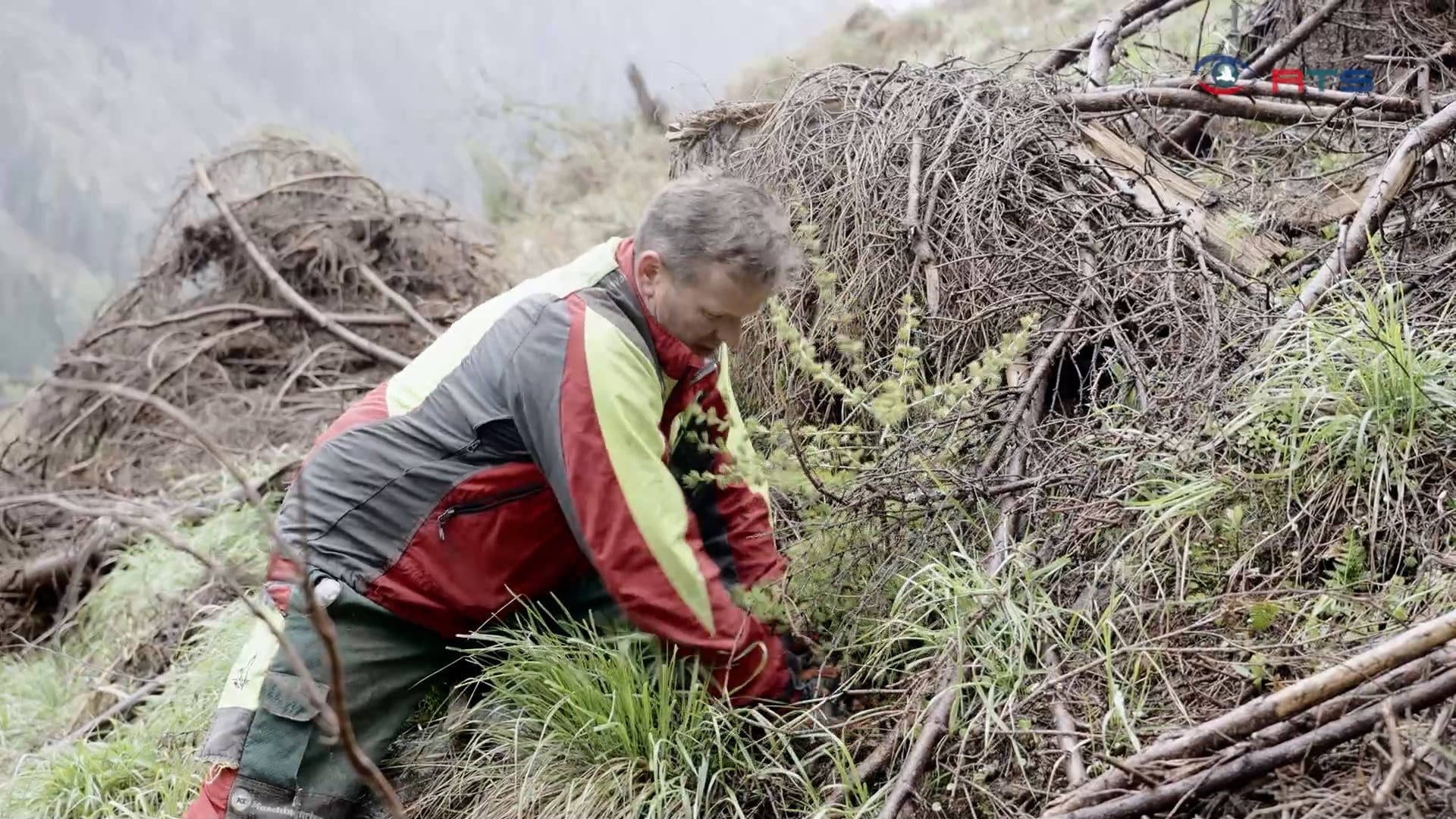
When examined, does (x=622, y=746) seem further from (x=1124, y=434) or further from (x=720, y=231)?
(x=1124, y=434)

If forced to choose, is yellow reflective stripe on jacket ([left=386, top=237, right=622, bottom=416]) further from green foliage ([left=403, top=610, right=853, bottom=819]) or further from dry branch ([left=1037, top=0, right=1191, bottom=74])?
dry branch ([left=1037, top=0, right=1191, bottom=74])

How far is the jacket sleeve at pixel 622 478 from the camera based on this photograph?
2.04 meters

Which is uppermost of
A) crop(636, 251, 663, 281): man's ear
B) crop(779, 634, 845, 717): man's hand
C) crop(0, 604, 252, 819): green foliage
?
crop(636, 251, 663, 281): man's ear

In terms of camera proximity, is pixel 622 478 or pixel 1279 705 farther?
pixel 622 478

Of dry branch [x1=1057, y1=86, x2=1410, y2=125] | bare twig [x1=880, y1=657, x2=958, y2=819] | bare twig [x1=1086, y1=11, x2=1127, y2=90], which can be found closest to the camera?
bare twig [x1=880, y1=657, x2=958, y2=819]

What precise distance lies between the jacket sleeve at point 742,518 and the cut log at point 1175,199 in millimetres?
1392

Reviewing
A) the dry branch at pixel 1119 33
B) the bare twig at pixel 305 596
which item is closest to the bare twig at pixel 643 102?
the dry branch at pixel 1119 33

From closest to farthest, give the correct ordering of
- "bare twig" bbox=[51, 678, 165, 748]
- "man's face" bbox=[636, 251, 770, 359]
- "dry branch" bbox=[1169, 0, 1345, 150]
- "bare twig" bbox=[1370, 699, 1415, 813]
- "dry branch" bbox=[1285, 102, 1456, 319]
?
1. "bare twig" bbox=[1370, 699, 1415, 813]
2. "man's face" bbox=[636, 251, 770, 359]
3. "dry branch" bbox=[1285, 102, 1456, 319]
4. "bare twig" bbox=[51, 678, 165, 748]
5. "dry branch" bbox=[1169, 0, 1345, 150]

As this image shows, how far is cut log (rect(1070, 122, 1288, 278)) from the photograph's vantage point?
286cm

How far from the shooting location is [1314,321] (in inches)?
87.1

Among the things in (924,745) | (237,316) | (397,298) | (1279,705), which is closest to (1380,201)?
(1279,705)

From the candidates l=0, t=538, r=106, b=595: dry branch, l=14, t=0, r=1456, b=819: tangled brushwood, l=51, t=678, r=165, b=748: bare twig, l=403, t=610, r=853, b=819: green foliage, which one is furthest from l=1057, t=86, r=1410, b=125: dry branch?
l=0, t=538, r=106, b=595: dry branch

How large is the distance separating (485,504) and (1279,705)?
1591 mm

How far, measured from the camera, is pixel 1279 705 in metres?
1.53
